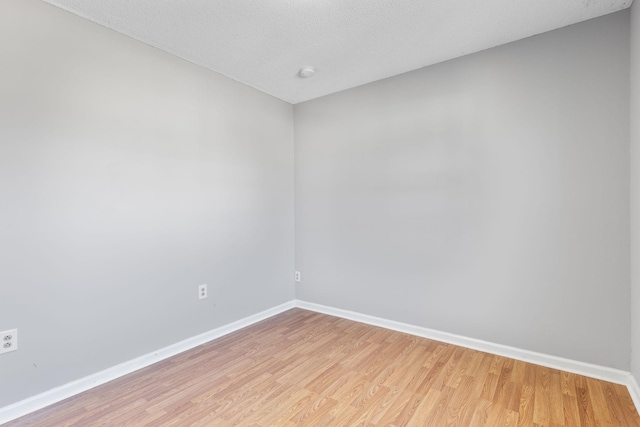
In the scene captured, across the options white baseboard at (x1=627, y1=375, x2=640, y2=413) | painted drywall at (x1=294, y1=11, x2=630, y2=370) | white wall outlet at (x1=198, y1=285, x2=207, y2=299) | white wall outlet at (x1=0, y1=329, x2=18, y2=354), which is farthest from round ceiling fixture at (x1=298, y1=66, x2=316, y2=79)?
white baseboard at (x1=627, y1=375, x2=640, y2=413)

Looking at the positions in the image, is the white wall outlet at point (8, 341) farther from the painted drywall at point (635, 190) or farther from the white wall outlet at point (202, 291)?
the painted drywall at point (635, 190)

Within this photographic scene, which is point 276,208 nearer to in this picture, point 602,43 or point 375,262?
point 375,262

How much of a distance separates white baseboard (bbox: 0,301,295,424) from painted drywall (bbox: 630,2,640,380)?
9.18 ft

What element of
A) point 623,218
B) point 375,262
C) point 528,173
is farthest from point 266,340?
point 623,218

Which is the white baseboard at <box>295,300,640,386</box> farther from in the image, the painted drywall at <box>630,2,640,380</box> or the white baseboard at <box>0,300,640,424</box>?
the painted drywall at <box>630,2,640,380</box>

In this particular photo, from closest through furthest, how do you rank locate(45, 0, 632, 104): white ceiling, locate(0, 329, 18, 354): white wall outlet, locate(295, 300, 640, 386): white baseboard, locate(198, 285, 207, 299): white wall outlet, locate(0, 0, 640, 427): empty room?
locate(0, 329, 18, 354): white wall outlet, locate(0, 0, 640, 427): empty room, locate(45, 0, 632, 104): white ceiling, locate(295, 300, 640, 386): white baseboard, locate(198, 285, 207, 299): white wall outlet

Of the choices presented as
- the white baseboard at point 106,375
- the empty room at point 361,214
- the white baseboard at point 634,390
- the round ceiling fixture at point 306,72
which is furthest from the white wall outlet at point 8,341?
the white baseboard at point 634,390

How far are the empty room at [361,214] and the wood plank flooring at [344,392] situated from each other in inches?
0.6

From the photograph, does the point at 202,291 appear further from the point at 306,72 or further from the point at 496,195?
the point at 496,195

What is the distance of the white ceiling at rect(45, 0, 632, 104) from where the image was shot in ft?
5.84

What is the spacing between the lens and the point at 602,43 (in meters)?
1.90

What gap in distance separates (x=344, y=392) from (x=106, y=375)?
1.55 metres

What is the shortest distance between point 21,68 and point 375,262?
111 inches

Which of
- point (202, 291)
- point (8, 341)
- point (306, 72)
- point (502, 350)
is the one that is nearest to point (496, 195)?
point (502, 350)
